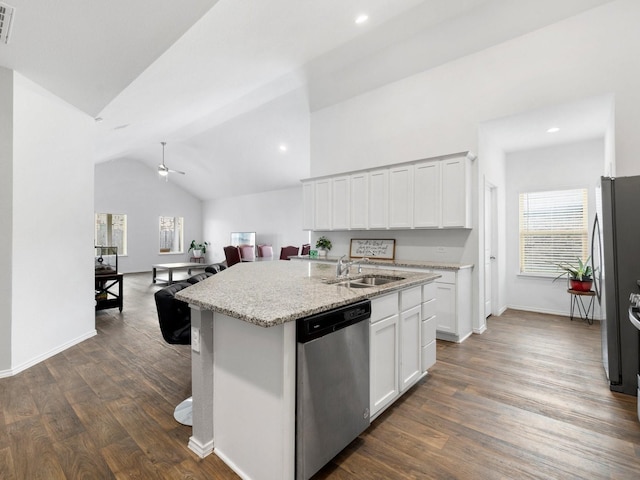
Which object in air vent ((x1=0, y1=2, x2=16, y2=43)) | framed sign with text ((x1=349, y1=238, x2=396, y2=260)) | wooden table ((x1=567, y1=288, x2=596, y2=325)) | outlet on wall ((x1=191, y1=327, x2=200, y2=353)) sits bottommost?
wooden table ((x1=567, y1=288, x2=596, y2=325))

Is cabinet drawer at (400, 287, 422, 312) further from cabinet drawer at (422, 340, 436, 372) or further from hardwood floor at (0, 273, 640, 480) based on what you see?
hardwood floor at (0, 273, 640, 480)

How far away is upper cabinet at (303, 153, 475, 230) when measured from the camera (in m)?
3.88

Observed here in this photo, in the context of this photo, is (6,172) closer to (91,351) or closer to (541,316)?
(91,351)

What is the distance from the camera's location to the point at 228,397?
1.67 m

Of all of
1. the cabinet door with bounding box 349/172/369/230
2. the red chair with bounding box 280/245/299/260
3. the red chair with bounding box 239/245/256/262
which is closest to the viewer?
the cabinet door with bounding box 349/172/369/230

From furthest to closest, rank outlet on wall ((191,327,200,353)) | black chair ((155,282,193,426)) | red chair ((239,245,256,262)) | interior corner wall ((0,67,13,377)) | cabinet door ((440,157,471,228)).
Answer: red chair ((239,245,256,262)), cabinet door ((440,157,471,228)), interior corner wall ((0,67,13,377)), black chair ((155,282,193,426)), outlet on wall ((191,327,200,353))

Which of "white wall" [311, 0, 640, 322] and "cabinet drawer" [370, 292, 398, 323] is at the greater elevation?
"white wall" [311, 0, 640, 322]

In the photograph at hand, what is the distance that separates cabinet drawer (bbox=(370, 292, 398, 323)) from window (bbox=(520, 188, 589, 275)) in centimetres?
425

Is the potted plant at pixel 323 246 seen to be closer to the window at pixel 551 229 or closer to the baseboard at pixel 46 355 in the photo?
the window at pixel 551 229

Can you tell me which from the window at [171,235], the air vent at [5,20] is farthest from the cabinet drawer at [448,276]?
the window at [171,235]

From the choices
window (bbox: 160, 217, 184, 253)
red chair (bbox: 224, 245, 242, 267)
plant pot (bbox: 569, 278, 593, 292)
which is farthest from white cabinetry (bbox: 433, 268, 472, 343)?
window (bbox: 160, 217, 184, 253)

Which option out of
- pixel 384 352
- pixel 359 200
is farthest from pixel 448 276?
pixel 384 352

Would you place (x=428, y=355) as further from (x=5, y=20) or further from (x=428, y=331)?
(x=5, y=20)

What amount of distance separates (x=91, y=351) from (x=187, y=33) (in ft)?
11.2
